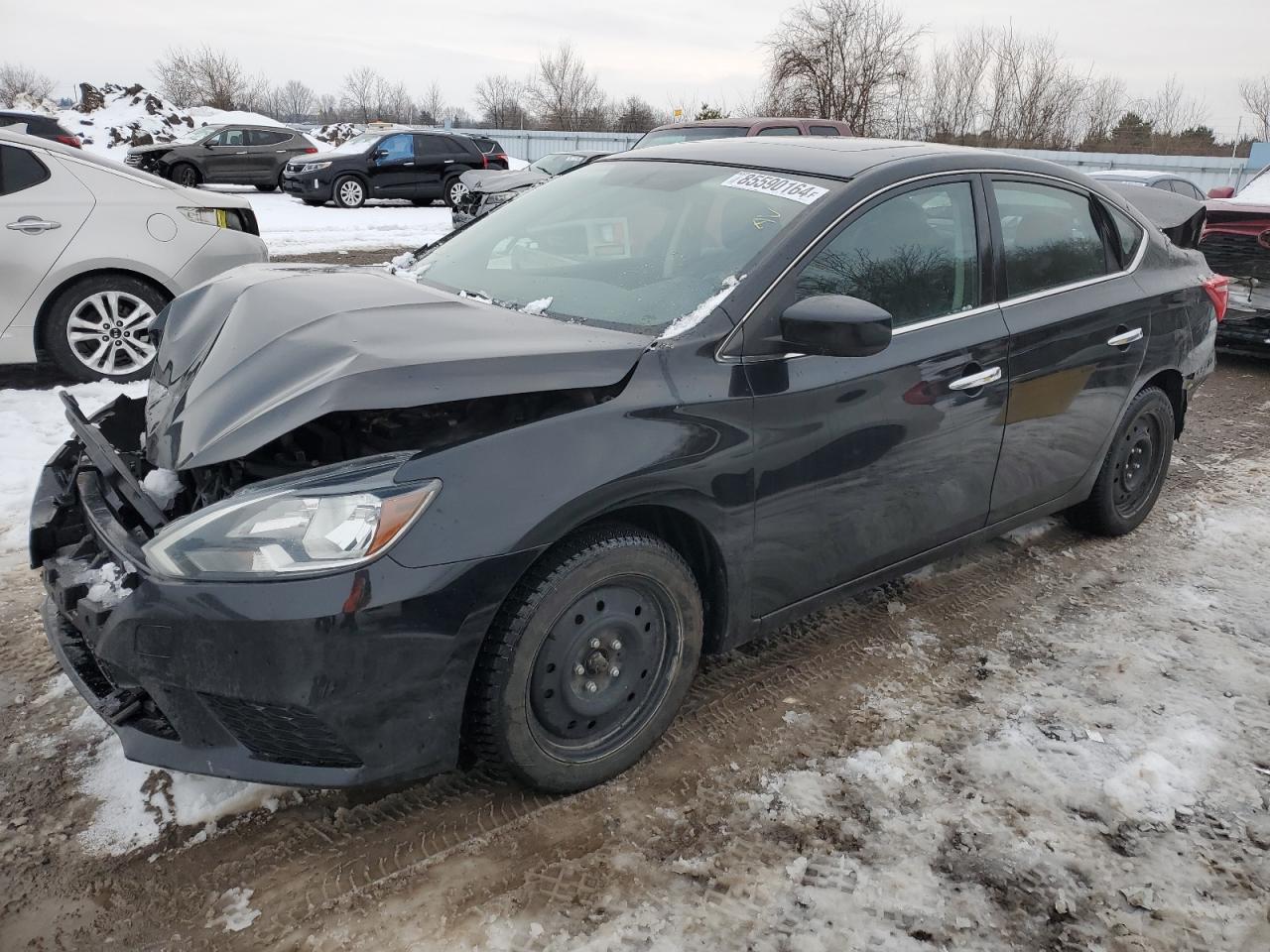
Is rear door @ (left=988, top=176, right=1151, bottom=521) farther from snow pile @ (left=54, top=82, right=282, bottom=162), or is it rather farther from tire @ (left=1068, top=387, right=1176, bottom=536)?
snow pile @ (left=54, top=82, right=282, bottom=162)

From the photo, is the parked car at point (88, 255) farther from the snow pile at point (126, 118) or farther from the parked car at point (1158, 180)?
the snow pile at point (126, 118)

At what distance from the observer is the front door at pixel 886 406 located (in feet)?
8.71

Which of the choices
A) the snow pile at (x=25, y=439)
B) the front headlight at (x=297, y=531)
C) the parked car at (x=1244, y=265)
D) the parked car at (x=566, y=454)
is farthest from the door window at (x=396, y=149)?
the front headlight at (x=297, y=531)

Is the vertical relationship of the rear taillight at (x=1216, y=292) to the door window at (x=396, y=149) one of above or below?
below

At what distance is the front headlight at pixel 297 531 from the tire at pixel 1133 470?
3.22 meters

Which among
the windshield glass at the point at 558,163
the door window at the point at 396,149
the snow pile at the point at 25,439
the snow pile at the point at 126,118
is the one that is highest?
the snow pile at the point at 126,118

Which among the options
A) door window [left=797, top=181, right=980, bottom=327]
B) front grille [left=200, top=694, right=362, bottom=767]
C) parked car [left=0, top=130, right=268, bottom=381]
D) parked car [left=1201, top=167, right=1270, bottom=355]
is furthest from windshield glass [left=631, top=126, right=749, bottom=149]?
front grille [left=200, top=694, right=362, bottom=767]

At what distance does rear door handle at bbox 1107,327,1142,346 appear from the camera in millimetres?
3719

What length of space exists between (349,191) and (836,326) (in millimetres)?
16864

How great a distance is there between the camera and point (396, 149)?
58.1ft

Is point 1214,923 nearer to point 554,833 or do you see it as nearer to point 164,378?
point 554,833

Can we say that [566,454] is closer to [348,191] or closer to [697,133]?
[697,133]

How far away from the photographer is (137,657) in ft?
6.72

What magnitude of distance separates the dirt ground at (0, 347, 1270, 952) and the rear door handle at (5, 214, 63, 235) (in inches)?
140
